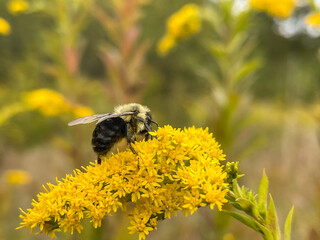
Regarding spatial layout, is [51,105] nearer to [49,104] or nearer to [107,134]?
[49,104]

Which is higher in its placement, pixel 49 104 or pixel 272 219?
pixel 49 104

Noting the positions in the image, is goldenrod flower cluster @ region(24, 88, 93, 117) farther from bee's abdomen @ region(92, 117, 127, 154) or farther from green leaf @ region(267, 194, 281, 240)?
green leaf @ region(267, 194, 281, 240)

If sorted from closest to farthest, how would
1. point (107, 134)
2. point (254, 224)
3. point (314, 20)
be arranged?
point (254, 224) < point (107, 134) < point (314, 20)

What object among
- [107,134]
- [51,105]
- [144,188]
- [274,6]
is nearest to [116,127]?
[107,134]

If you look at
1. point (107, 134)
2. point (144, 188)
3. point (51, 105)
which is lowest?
point (144, 188)

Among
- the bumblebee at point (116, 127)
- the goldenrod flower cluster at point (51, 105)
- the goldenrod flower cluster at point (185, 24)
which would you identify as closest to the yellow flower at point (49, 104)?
the goldenrod flower cluster at point (51, 105)

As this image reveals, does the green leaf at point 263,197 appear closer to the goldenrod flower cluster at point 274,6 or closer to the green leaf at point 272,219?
the green leaf at point 272,219

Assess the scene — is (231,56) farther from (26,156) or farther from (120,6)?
(26,156)
